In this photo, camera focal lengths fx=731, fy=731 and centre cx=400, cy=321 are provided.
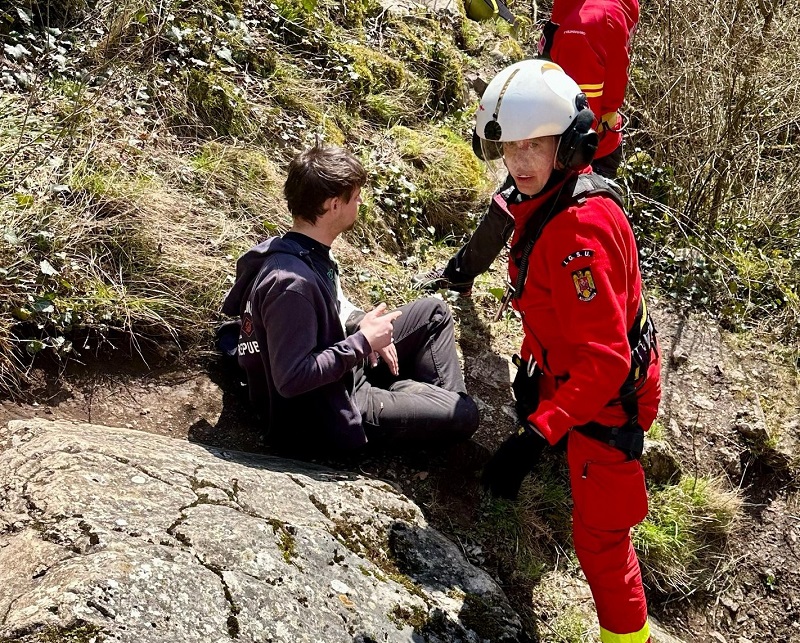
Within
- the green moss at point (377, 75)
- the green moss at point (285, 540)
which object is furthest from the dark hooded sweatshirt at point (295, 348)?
the green moss at point (377, 75)

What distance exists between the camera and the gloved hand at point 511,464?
3502 mm

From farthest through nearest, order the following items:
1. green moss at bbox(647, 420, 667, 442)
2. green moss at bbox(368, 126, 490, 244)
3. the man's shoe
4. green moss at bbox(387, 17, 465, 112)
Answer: green moss at bbox(387, 17, 465, 112) < green moss at bbox(368, 126, 490, 244) < the man's shoe < green moss at bbox(647, 420, 667, 442)

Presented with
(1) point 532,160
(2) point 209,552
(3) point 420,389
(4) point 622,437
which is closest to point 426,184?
(3) point 420,389

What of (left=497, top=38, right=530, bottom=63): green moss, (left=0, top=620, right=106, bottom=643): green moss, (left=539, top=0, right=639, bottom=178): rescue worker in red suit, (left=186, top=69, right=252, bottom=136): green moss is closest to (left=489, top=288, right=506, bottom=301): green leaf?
(left=539, top=0, right=639, bottom=178): rescue worker in red suit

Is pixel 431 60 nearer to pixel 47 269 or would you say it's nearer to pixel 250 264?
pixel 250 264

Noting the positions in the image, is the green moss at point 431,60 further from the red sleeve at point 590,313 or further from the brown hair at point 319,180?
the red sleeve at point 590,313

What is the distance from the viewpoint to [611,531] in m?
2.97

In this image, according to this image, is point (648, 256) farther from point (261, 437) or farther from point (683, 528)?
point (261, 437)

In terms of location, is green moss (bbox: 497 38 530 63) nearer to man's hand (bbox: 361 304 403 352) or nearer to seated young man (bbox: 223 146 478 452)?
seated young man (bbox: 223 146 478 452)

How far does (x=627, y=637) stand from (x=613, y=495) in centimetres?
59

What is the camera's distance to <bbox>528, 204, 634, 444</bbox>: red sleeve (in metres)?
2.60

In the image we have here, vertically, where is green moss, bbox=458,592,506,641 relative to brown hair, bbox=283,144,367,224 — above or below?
below

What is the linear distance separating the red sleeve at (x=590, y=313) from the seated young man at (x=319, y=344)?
825 mm

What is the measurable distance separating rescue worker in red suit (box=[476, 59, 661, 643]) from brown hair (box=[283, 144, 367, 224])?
0.59 metres
